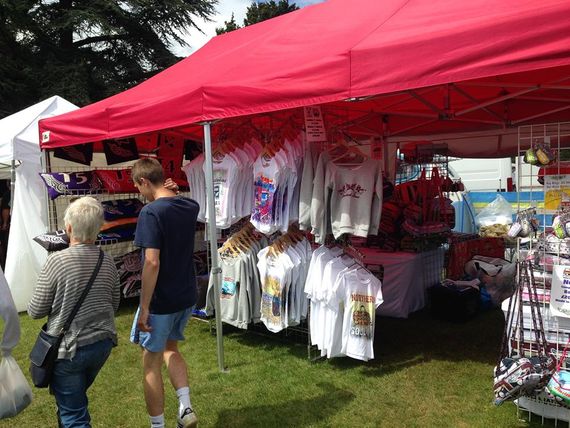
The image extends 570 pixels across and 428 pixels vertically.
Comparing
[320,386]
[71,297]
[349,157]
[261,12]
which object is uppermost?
[261,12]

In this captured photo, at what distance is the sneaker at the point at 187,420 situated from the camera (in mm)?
2750

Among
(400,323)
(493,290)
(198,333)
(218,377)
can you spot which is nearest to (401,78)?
(218,377)

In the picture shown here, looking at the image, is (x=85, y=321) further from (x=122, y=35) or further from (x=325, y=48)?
(x=122, y=35)

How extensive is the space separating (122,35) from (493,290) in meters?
15.9

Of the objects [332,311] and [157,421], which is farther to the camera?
[332,311]

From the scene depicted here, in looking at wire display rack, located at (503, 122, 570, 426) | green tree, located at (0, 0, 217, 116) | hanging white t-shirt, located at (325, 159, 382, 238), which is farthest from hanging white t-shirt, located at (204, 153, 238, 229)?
green tree, located at (0, 0, 217, 116)

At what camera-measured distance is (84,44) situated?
1755cm

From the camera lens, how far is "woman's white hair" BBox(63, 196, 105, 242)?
226 centimetres

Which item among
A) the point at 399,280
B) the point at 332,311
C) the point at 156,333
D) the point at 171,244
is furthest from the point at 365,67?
the point at 399,280

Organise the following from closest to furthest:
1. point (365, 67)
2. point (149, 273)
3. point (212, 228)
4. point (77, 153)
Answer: point (149, 273) → point (365, 67) → point (212, 228) → point (77, 153)

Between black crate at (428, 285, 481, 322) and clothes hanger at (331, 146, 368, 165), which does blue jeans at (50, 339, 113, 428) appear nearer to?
clothes hanger at (331, 146, 368, 165)

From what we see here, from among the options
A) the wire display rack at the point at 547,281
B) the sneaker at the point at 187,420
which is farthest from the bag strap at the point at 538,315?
the sneaker at the point at 187,420

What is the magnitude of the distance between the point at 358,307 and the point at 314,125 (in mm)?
1428

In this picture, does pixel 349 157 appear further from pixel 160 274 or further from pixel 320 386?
pixel 160 274
